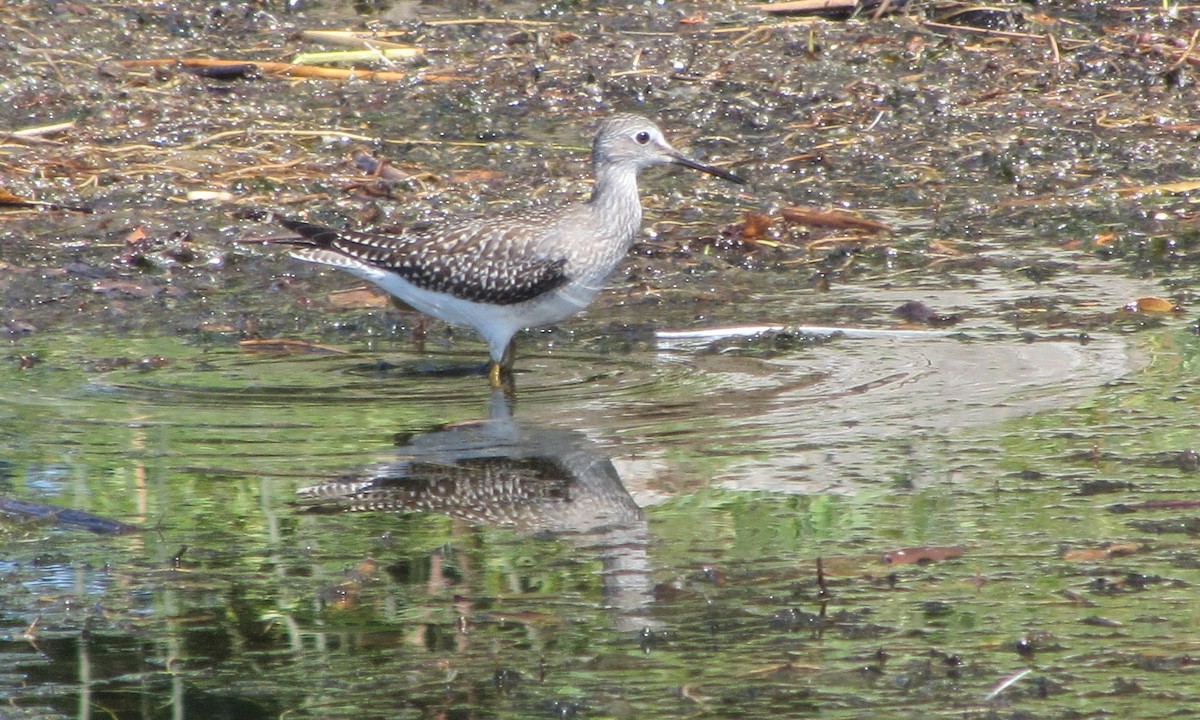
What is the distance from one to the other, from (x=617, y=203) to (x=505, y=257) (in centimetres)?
63

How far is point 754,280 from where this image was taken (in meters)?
9.18

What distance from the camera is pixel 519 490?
6.15 m

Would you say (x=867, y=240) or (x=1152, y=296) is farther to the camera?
(x=867, y=240)

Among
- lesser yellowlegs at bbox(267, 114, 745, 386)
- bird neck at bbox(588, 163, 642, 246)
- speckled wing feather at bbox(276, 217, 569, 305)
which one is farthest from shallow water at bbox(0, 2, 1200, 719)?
bird neck at bbox(588, 163, 642, 246)

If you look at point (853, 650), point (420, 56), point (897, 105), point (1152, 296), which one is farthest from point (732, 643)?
point (420, 56)

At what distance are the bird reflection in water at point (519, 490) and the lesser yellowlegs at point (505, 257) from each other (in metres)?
1.05

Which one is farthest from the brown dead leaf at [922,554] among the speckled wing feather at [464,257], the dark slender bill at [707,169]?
the dark slender bill at [707,169]

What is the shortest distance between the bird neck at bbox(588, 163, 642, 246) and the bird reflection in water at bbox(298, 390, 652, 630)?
1570mm

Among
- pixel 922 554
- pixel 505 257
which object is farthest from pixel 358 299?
pixel 922 554

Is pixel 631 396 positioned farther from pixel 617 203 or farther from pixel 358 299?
pixel 358 299

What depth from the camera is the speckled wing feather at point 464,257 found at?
26.1ft

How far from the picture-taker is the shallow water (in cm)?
476

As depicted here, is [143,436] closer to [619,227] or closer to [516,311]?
[516,311]

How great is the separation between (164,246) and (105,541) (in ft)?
13.4
